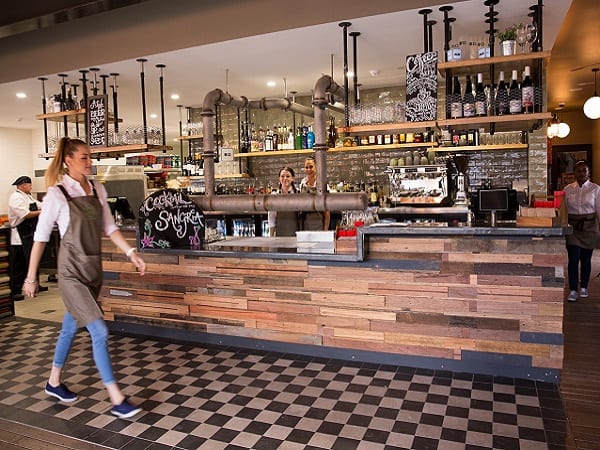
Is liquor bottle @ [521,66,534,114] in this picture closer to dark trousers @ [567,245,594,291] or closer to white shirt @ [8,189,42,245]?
dark trousers @ [567,245,594,291]

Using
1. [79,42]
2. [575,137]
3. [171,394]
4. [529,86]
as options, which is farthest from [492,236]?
[575,137]

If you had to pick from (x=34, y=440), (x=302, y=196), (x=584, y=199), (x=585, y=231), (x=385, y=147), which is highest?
(x=385, y=147)

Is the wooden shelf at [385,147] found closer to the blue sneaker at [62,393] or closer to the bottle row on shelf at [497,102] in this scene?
the bottle row on shelf at [497,102]

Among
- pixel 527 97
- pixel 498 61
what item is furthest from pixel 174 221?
pixel 527 97

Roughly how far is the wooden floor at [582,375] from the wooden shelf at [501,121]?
2.04m

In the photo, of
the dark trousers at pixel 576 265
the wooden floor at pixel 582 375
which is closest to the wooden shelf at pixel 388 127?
the wooden floor at pixel 582 375

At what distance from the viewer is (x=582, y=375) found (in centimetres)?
390

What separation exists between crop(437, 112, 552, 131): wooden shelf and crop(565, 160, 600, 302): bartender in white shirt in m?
1.88

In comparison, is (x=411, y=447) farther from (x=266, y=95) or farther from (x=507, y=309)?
(x=266, y=95)

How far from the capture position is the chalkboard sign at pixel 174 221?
502cm

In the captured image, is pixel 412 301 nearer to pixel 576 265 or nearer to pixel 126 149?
pixel 576 265

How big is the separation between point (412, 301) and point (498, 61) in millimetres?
2172

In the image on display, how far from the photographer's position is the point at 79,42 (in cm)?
618

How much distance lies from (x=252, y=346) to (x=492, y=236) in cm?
228
